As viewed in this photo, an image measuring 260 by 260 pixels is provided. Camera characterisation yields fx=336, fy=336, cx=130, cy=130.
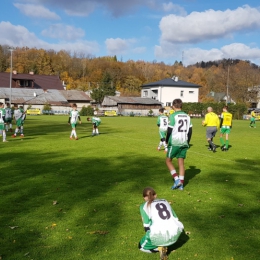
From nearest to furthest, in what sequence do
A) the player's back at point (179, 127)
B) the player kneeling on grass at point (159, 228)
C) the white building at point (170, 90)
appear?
the player kneeling on grass at point (159, 228) < the player's back at point (179, 127) < the white building at point (170, 90)

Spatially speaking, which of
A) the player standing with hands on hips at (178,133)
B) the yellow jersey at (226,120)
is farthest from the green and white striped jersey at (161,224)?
the yellow jersey at (226,120)

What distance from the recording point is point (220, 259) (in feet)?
15.4

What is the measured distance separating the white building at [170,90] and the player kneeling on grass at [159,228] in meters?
86.3

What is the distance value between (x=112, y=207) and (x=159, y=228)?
2.28m

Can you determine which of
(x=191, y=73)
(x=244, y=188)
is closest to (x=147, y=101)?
(x=191, y=73)

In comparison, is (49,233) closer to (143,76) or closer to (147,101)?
(147,101)

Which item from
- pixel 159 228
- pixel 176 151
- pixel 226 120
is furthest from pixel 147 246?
pixel 226 120

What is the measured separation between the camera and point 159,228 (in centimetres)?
477

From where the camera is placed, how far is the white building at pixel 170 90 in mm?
90938

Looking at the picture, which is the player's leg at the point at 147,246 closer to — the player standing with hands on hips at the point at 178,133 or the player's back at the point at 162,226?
the player's back at the point at 162,226

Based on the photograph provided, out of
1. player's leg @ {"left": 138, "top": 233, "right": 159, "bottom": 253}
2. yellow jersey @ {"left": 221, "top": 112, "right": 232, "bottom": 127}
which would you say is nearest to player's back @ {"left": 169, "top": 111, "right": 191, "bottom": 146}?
player's leg @ {"left": 138, "top": 233, "right": 159, "bottom": 253}

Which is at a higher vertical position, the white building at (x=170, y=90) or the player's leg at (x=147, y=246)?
the white building at (x=170, y=90)

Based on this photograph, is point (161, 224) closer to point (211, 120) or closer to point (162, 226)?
point (162, 226)

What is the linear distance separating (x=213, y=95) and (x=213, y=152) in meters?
99.5
